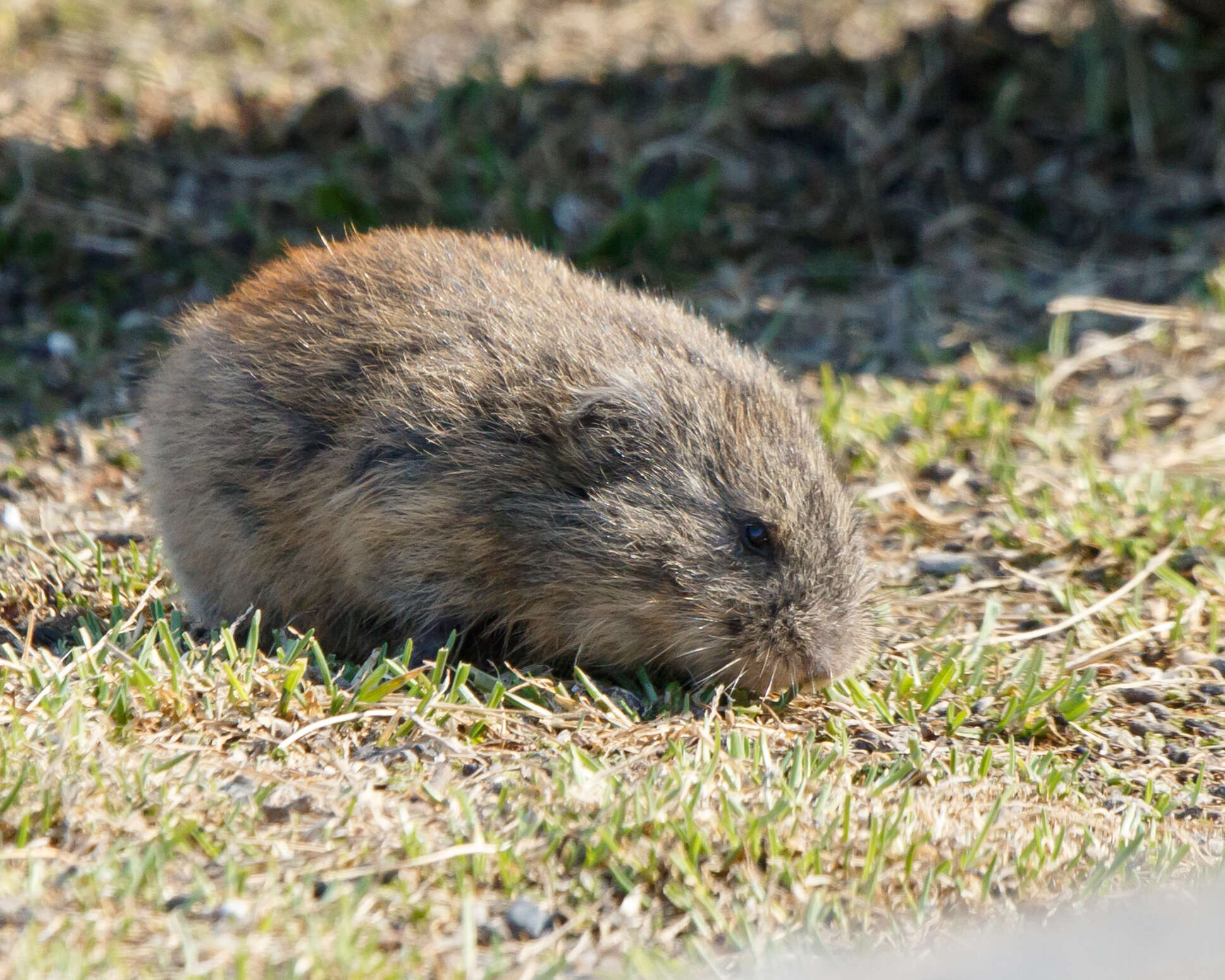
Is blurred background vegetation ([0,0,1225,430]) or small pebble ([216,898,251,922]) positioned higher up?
blurred background vegetation ([0,0,1225,430])

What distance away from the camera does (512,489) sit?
466cm

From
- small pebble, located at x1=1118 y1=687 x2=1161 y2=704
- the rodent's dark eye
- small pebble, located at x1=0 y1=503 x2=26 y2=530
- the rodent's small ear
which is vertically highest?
the rodent's small ear

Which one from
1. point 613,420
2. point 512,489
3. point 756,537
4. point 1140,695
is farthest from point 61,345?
point 1140,695

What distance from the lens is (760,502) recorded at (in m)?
4.64

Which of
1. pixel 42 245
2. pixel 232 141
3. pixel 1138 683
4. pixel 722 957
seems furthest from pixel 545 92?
pixel 722 957

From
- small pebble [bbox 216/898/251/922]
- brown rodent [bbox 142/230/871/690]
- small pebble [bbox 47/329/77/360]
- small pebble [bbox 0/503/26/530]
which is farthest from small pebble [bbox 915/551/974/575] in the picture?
small pebble [bbox 47/329/77/360]

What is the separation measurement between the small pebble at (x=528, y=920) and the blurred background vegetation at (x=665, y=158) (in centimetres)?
471

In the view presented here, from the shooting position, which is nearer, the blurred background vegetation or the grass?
the grass

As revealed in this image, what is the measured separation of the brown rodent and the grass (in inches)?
9.8

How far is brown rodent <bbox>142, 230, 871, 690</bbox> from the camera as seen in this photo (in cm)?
461

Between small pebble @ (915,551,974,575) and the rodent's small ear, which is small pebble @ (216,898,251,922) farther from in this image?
small pebble @ (915,551,974,575)

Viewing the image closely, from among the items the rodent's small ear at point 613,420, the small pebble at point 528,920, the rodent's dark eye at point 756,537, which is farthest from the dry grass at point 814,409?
the rodent's small ear at point 613,420

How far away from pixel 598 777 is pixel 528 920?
0.59 m

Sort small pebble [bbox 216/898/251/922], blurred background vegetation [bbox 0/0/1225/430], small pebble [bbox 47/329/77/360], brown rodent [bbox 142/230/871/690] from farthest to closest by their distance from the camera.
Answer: blurred background vegetation [bbox 0/0/1225/430] → small pebble [bbox 47/329/77/360] → brown rodent [bbox 142/230/871/690] → small pebble [bbox 216/898/251/922]
